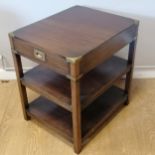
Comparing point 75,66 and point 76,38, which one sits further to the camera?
point 76,38

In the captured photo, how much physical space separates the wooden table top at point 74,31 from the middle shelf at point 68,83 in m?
0.26

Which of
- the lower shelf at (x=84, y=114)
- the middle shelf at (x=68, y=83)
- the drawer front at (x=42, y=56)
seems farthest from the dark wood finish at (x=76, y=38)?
the lower shelf at (x=84, y=114)

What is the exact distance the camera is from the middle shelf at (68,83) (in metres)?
1.26

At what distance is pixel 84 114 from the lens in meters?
1.50

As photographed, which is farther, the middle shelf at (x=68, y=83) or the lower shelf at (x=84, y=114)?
the lower shelf at (x=84, y=114)

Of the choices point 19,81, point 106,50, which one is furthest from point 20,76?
point 106,50

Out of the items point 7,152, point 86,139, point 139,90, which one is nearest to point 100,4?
point 139,90

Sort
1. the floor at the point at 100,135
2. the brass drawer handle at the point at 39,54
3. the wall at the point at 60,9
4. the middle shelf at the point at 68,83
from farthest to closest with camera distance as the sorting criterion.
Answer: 1. the wall at the point at 60,9
2. the floor at the point at 100,135
3. the middle shelf at the point at 68,83
4. the brass drawer handle at the point at 39,54

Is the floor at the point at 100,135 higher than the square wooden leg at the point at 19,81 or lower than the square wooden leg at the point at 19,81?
lower

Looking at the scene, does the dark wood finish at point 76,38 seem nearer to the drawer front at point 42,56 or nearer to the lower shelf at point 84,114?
the drawer front at point 42,56

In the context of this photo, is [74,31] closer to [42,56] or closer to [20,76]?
[42,56]

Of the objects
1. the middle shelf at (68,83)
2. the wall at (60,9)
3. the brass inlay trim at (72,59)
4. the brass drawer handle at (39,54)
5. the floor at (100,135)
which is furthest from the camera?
the wall at (60,9)

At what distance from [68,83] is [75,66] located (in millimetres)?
308

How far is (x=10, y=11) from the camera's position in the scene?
64.6 inches
